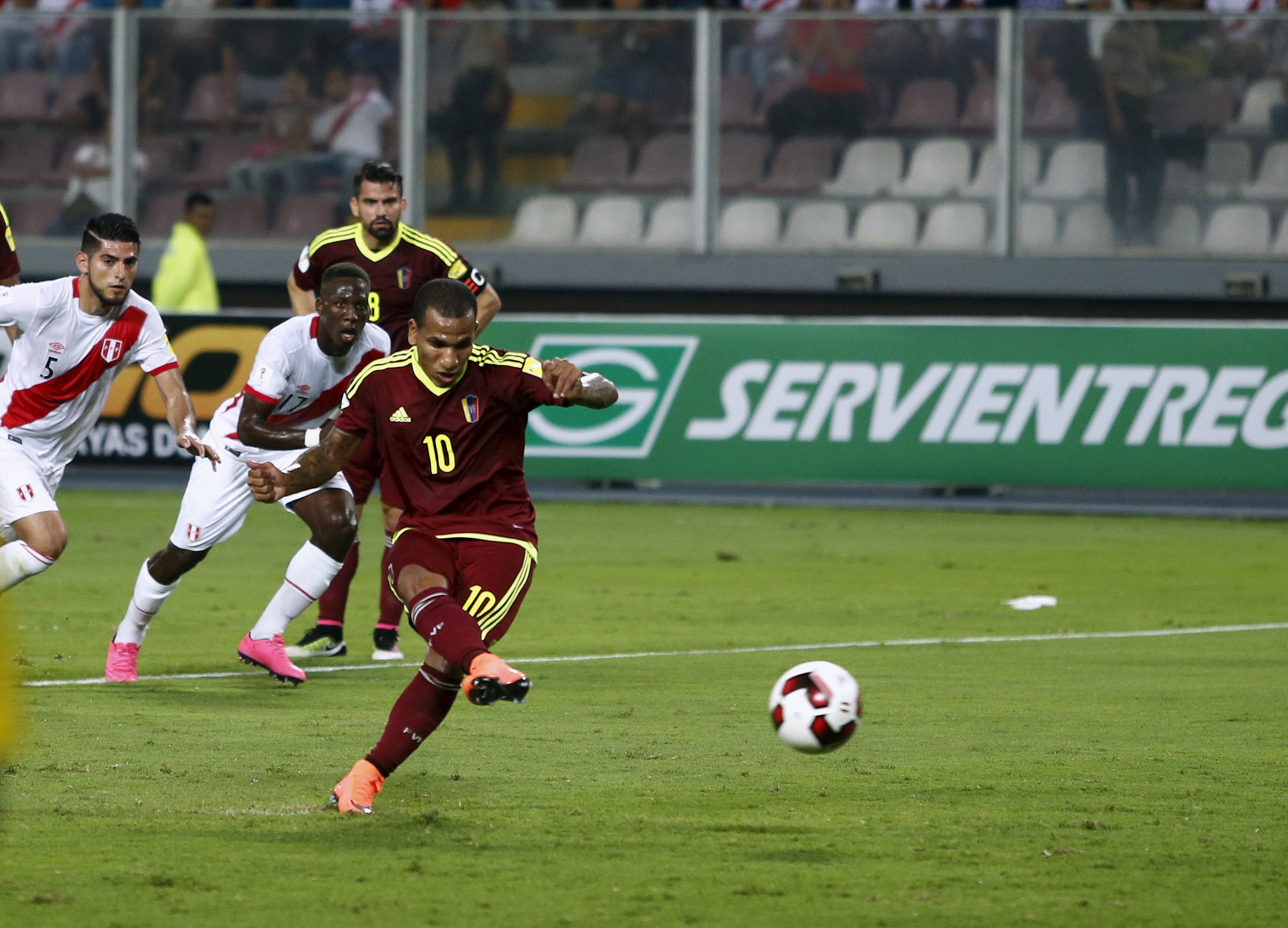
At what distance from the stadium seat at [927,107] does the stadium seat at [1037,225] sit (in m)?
1.02

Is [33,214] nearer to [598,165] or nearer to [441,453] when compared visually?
[598,165]

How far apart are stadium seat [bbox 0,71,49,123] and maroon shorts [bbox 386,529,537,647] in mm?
14319

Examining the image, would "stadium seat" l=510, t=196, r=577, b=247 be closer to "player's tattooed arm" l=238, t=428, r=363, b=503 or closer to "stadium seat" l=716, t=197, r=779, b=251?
"stadium seat" l=716, t=197, r=779, b=251

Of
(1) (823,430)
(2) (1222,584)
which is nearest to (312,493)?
(2) (1222,584)

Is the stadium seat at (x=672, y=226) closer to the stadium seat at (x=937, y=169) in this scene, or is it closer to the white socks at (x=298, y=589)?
the stadium seat at (x=937, y=169)

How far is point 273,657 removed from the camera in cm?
867

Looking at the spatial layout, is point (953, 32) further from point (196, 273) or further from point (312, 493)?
point (312, 493)

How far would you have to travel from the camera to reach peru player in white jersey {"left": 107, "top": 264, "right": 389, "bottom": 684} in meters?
8.66

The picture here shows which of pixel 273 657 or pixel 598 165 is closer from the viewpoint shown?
pixel 273 657

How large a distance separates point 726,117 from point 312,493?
10199 mm

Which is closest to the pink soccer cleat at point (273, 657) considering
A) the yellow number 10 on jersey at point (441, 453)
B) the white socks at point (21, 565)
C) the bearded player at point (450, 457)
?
the white socks at point (21, 565)

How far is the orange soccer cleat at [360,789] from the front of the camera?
19.8 ft

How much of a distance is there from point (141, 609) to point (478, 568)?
2.78 meters

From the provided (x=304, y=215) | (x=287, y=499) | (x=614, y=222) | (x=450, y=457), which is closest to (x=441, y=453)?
(x=450, y=457)
